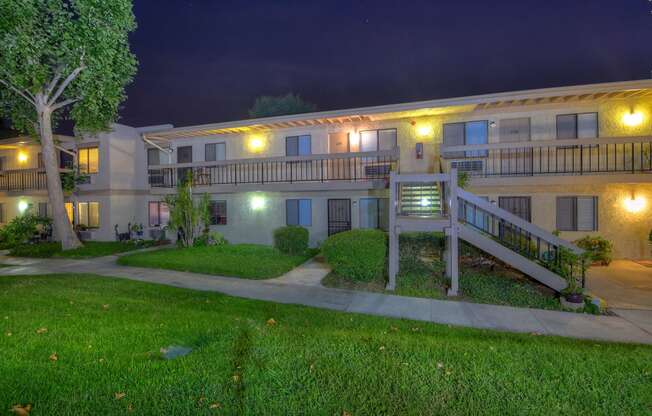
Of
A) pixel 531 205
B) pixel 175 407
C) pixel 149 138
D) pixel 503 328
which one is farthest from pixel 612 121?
pixel 149 138

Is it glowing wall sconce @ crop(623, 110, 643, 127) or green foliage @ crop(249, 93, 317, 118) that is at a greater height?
green foliage @ crop(249, 93, 317, 118)

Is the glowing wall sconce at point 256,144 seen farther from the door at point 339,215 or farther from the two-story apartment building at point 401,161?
the door at point 339,215

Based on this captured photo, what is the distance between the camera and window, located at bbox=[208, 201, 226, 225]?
638 inches

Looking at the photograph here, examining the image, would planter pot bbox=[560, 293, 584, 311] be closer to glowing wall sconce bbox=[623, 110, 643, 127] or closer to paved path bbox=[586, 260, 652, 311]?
paved path bbox=[586, 260, 652, 311]

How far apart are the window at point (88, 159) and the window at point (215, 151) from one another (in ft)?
21.4

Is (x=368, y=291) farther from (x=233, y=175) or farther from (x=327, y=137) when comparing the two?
(x=233, y=175)

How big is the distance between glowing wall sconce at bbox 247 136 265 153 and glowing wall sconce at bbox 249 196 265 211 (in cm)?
243

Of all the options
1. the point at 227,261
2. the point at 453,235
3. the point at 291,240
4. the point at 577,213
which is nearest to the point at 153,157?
the point at 227,261

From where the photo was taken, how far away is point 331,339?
4844 mm

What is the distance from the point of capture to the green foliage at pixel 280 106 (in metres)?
31.8

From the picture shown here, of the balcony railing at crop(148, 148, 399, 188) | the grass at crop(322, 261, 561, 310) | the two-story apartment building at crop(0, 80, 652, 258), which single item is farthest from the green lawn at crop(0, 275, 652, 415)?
the balcony railing at crop(148, 148, 399, 188)

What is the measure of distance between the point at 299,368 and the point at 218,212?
1345 centimetres

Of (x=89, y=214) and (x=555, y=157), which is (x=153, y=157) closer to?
(x=89, y=214)

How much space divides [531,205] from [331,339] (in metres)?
10.9
